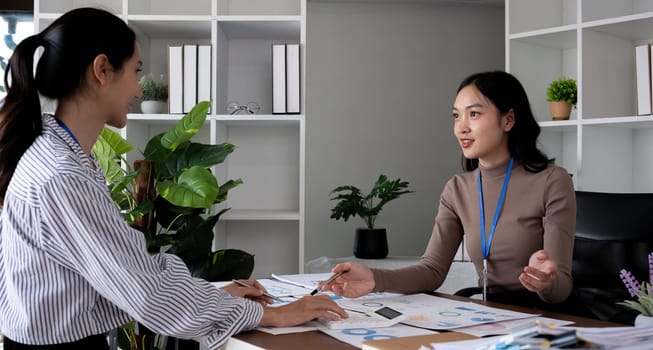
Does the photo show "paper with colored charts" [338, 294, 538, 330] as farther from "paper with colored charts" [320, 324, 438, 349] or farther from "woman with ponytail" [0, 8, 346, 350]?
"woman with ponytail" [0, 8, 346, 350]

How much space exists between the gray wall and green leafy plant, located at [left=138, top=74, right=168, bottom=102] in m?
0.91

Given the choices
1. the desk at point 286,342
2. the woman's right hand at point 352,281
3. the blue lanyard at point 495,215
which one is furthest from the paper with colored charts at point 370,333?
the blue lanyard at point 495,215

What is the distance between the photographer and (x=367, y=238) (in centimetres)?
352

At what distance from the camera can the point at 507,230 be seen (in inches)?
77.9

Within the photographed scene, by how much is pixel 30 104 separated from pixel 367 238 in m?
2.39

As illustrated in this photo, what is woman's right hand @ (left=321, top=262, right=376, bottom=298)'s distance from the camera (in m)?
1.70

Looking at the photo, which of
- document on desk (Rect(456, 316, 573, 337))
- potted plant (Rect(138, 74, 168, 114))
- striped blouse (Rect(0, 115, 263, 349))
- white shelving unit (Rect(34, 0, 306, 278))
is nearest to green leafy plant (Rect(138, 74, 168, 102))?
potted plant (Rect(138, 74, 168, 114))

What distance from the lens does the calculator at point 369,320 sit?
1356 millimetres

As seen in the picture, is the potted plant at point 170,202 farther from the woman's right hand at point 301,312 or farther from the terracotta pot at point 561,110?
the terracotta pot at point 561,110

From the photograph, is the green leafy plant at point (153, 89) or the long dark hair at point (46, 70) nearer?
the long dark hair at point (46, 70)

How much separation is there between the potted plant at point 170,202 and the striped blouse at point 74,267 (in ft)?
4.69

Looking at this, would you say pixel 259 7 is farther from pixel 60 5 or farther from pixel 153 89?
pixel 60 5

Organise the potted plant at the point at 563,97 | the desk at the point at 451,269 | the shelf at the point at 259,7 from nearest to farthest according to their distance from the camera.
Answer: the potted plant at the point at 563,97
the desk at the point at 451,269
the shelf at the point at 259,7

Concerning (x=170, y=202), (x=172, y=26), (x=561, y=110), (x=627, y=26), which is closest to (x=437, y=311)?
(x=170, y=202)
